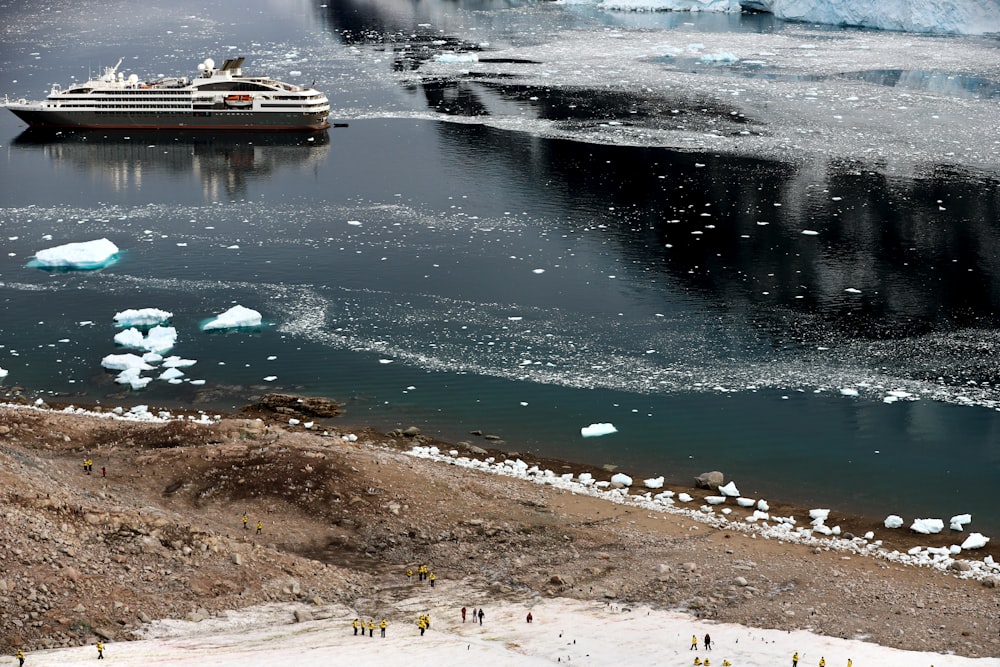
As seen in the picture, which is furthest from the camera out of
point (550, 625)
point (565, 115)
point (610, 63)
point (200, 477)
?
point (610, 63)

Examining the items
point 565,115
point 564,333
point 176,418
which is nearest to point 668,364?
point 564,333

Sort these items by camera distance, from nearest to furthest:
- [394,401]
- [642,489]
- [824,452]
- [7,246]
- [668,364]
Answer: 1. [642,489]
2. [824,452]
3. [394,401]
4. [668,364]
5. [7,246]

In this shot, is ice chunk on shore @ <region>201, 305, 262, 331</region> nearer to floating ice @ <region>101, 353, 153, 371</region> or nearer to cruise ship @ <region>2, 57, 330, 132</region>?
floating ice @ <region>101, 353, 153, 371</region>

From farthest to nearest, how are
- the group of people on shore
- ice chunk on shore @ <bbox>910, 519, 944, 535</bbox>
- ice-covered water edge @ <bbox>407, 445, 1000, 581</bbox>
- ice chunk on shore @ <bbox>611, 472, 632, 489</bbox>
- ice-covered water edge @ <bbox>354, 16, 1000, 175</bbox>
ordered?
ice-covered water edge @ <bbox>354, 16, 1000, 175</bbox>
ice chunk on shore @ <bbox>611, 472, 632, 489</bbox>
ice chunk on shore @ <bbox>910, 519, 944, 535</bbox>
ice-covered water edge @ <bbox>407, 445, 1000, 581</bbox>
the group of people on shore

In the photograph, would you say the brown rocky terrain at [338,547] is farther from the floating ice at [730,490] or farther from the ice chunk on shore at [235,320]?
the ice chunk on shore at [235,320]

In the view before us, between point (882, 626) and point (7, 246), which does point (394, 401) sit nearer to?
point (882, 626)

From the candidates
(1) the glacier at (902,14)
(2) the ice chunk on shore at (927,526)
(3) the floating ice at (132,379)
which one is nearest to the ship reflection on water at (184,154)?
(3) the floating ice at (132,379)

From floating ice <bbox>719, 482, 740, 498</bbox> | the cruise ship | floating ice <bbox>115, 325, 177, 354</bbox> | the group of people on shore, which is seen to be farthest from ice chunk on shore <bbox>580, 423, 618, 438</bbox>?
the cruise ship

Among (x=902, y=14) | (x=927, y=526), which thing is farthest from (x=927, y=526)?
(x=902, y=14)
